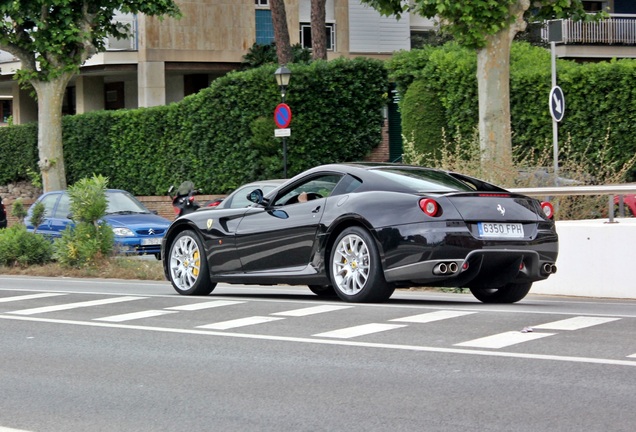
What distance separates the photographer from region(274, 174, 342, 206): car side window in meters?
13.2

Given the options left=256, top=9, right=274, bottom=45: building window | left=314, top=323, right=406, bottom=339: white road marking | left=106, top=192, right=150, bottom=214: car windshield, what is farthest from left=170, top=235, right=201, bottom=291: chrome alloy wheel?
left=256, top=9, right=274, bottom=45: building window

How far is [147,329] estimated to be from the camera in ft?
37.1

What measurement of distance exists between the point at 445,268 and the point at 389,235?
610 millimetres

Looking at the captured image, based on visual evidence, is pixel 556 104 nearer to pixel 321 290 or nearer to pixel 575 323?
pixel 321 290

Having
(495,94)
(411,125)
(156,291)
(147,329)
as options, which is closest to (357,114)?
(411,125)

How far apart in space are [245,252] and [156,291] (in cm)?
252

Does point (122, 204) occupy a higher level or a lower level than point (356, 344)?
higher

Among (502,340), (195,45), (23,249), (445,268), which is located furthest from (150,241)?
(195,45)

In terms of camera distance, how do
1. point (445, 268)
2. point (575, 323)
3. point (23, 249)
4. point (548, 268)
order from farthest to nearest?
point (23, 249)
point (548, 268)
point (445, 268)
point (575, 323)

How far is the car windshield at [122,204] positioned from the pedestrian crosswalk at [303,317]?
11352mm

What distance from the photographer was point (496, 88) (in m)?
23.4

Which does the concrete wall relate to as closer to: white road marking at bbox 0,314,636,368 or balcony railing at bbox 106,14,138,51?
white road marking at bbox 0,314,636,368

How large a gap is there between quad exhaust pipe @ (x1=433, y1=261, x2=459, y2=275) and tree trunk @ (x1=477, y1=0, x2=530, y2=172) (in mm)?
11202

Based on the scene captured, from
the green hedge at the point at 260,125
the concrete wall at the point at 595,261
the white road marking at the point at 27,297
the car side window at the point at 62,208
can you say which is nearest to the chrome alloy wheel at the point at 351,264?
the concrete wall at the point at 595,261
